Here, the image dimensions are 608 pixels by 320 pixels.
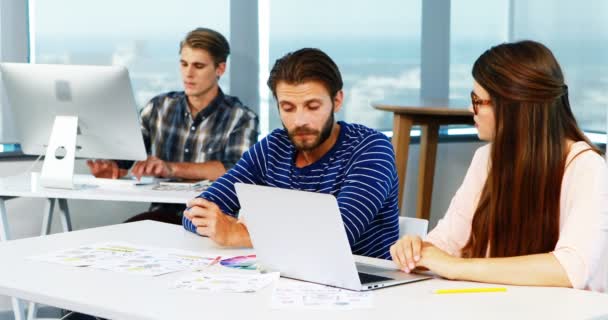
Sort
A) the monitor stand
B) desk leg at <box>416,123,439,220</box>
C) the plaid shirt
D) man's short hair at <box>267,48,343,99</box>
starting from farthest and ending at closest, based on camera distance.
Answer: desk leg at <box>416,123,439,220</box>, the plaid shirt, the monitor stand, man's short hair at <box>267,48,343,99</box>

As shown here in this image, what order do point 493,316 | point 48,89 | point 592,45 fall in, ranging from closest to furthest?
point 493,316 → point 48,89 → point 592,45

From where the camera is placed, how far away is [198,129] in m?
4.15

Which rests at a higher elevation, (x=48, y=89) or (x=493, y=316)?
(x=48, y=89)

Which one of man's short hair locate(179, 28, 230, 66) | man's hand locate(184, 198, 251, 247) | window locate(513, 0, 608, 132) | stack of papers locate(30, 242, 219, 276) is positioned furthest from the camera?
window locate(513, 0, 608, 132)

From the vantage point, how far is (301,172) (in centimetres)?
271

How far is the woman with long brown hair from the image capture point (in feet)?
6.66

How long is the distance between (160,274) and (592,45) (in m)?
4.01

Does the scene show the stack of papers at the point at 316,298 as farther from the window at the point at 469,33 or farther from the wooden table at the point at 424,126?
the window at the point at 469,33

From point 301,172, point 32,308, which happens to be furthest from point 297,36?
point 301,172

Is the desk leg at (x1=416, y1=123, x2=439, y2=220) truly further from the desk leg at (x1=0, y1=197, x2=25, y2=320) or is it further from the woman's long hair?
the woman's long hair

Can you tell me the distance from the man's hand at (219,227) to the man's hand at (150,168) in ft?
3.98

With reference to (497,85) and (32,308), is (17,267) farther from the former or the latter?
(32,308)

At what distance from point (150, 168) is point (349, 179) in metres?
1.38

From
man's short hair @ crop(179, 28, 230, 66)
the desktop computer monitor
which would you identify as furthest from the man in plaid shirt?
the desktop computer monitor
